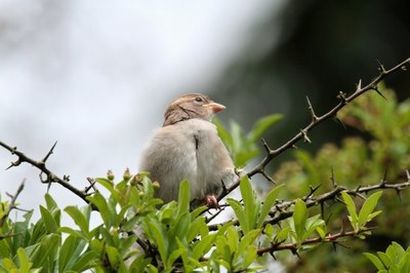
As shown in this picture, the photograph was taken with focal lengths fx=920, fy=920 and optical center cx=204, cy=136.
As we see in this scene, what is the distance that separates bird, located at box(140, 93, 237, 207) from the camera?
4.96 m

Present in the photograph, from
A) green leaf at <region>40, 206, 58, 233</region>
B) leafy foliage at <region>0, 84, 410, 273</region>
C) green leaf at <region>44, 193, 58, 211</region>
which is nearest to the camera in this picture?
leafy foliage at <region>0, 84, 410, 273</region>

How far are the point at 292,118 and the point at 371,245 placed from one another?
3.53m

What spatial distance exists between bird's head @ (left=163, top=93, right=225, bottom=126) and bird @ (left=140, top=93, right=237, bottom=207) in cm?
43

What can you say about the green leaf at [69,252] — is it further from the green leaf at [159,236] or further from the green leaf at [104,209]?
the green leaf at [159,236]

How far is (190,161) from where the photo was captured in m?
5.07

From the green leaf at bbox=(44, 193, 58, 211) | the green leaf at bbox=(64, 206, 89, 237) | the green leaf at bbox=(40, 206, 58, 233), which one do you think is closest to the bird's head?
the green leaf at bbox=(44, 193, 58, 211)

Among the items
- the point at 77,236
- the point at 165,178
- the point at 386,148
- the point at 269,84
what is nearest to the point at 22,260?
the point at 77,236

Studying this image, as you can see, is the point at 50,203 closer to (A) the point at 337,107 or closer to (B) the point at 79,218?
(B) the point at 79,218

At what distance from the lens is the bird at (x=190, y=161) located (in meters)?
4.96

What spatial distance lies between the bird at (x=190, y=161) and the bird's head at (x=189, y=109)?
433 mm

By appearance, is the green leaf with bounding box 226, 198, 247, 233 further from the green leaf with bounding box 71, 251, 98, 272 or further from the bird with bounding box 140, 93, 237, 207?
the bird with bounding box 140, 93, 237, 207

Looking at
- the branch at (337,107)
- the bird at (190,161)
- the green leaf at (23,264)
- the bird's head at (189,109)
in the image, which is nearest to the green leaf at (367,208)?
the branch at (337,107)

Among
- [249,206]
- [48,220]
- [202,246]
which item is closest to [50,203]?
[48,220]

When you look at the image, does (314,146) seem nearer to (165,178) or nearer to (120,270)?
(165,178)
